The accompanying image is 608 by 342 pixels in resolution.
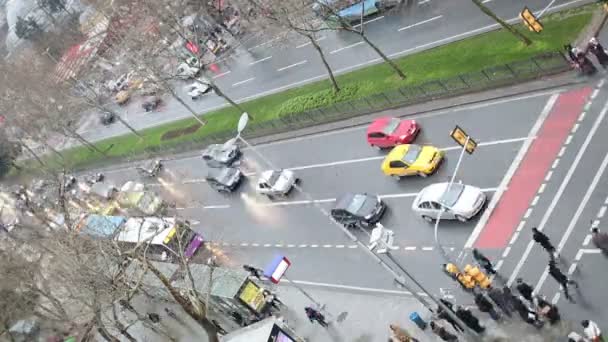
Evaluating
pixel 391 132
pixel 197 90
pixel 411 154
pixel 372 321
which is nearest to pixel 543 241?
pixel 372 321

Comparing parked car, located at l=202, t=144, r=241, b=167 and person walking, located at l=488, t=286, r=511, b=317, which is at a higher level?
parked car, located at l=202, t=144, r=241, b=167

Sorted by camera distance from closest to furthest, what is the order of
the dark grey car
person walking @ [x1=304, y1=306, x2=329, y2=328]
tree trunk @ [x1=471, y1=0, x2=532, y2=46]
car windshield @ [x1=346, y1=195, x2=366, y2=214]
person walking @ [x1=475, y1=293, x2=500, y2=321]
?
1. person walking @ [x1=475, y1=293, x2=500, y2=321]
2. person walking @ [x1=304, y1=306, x2=329, y2=328]
3. the dark grey car
4. car windshield @ [x1=346, y1=195, x2=366, y2=214]
5. tree trunk @ [x1=471, y1=0, x2=532, y2=46]

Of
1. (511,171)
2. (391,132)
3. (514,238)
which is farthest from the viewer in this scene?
(391,132)

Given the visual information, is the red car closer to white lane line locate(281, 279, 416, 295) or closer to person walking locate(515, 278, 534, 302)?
white lane line locate(281, 279, 416, 295)

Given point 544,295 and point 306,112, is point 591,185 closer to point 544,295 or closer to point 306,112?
point 544,295

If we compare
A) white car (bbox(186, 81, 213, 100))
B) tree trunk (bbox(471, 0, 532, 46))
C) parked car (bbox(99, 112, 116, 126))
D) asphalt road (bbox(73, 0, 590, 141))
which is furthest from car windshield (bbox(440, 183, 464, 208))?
parked car (bbox(99, 112, 116, 126))

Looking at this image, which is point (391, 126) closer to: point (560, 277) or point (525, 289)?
point (525, 289)

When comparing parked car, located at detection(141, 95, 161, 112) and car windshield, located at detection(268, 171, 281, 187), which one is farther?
parked car, located at detection(141, 95, 161, 112)

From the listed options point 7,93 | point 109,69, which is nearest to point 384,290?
point 7,93
